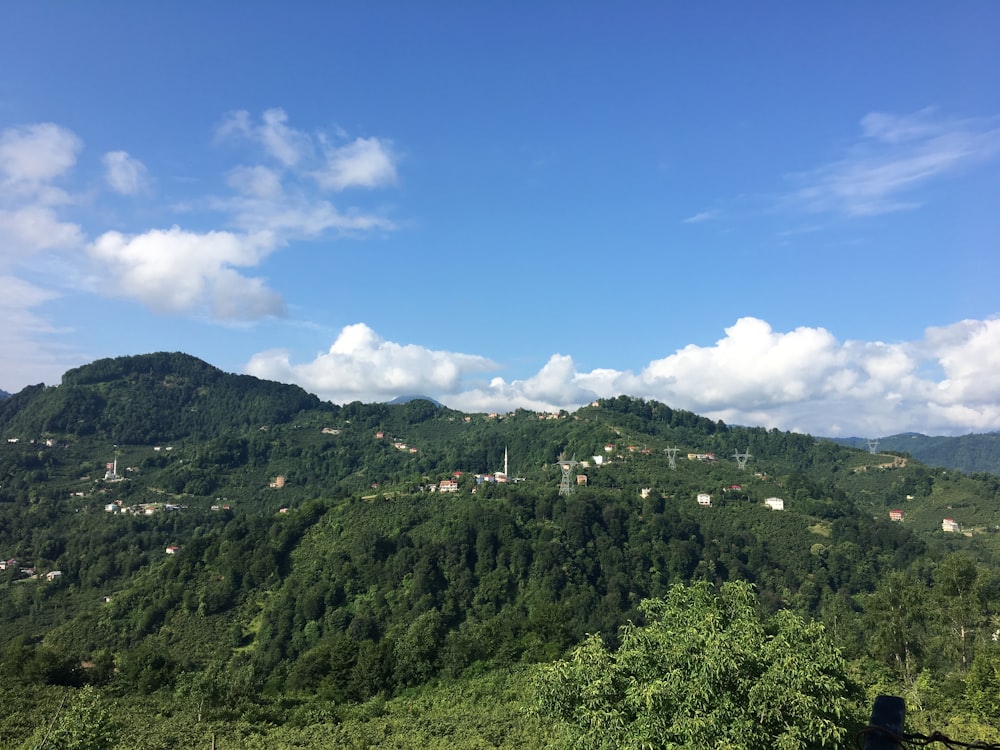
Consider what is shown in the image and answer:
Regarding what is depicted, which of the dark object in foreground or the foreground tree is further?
the foreground tree

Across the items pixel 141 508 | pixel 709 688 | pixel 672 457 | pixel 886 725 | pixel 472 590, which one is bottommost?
pixel 472 590

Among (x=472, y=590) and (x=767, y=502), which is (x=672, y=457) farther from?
(x=472, y=590)

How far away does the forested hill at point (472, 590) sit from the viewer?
2364cm

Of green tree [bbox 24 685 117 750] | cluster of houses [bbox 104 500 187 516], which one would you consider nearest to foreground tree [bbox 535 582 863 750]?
green tree [bbox 24 685 117 750]

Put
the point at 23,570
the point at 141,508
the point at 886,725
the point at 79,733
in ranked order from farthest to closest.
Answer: the point at 141,508 → the point at 23,570 → the point at 79,733 → the point at 886,725

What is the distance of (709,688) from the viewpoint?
1316cm

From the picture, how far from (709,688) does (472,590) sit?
251 feet

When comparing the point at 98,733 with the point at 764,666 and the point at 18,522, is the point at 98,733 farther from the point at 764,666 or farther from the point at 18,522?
the point at 18,522

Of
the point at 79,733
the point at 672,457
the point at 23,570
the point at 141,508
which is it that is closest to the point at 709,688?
the point at 79,733

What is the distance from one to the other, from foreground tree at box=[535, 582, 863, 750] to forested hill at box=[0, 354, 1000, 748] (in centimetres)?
10

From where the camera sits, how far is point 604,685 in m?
14.5

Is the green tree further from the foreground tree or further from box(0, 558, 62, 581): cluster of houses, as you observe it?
box(0, 558, 62, 581): cluster of houses

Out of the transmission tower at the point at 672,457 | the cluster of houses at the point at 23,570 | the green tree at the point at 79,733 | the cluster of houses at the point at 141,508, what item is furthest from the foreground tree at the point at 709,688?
the cluster of houses at the point at 141,508

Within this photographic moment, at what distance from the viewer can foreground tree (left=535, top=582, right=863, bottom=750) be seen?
12.7 meters
